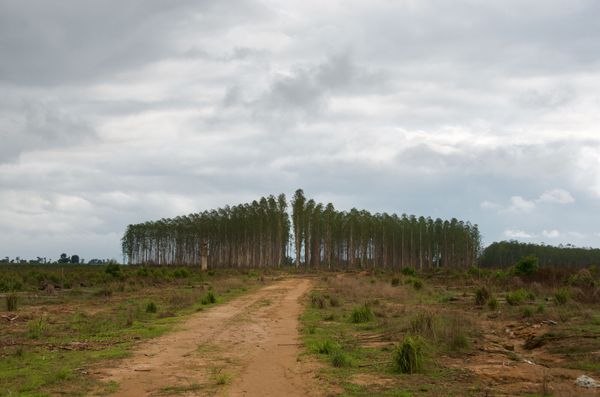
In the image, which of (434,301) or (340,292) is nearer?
(434,301)

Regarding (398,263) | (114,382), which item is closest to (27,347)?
(114,382)

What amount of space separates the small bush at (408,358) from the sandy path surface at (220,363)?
1.85 meters

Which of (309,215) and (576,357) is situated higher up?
(309,215)

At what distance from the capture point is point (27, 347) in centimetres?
1517

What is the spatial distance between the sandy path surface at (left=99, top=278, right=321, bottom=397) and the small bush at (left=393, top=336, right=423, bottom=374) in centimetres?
185

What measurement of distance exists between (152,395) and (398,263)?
122m

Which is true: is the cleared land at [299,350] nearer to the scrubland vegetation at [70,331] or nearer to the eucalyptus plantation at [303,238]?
the scrubland vegetation at [70,331]

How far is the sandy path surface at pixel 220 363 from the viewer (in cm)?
1032

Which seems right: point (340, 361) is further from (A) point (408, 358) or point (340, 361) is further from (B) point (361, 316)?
(B) point (361, 316)

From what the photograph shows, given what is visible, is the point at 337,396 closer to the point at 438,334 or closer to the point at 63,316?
the point at 438,334

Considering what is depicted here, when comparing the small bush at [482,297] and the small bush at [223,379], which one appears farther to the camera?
the small bush at [482,297]

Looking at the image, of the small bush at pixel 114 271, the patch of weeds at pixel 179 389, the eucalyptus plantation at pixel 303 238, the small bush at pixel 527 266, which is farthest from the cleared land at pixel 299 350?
the eucalyptus plantation at pixel 303 238

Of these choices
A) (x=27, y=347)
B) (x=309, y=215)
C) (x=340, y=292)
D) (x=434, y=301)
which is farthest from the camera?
(x=309, y=215)

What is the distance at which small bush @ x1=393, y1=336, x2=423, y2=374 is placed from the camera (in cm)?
1188
